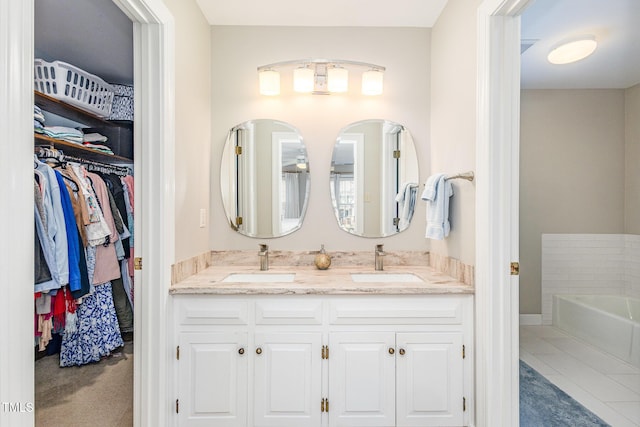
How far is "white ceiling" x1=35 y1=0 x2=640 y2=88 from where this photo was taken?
7.25 feet

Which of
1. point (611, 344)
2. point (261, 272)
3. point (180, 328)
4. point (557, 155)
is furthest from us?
point (557, 155)

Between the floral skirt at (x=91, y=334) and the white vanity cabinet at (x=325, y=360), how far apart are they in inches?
46.7

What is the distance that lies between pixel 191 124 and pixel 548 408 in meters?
2.61

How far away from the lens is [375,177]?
2598mm

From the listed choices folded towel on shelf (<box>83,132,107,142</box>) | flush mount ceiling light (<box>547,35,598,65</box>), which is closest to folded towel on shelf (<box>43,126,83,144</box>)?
folded towel on shelf (<box>83,132,107,142</box>)

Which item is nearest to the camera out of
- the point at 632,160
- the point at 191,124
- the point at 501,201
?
the point at 501,201

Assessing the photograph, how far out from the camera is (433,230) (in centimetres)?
218

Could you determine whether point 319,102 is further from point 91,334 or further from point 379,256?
point 91,334

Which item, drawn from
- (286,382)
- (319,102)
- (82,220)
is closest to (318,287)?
(286,382)

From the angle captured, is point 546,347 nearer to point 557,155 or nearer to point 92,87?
point 557,155

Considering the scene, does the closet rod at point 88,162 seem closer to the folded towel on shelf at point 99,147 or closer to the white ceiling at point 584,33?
the folded towel on shelf at point 99,147

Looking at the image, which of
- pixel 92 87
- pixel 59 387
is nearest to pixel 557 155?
pixel 92 87

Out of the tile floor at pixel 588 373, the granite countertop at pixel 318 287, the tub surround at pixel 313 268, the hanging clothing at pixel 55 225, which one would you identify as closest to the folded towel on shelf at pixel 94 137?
the hanging clothing at pixel 55 225

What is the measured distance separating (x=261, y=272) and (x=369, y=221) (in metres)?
0.80
